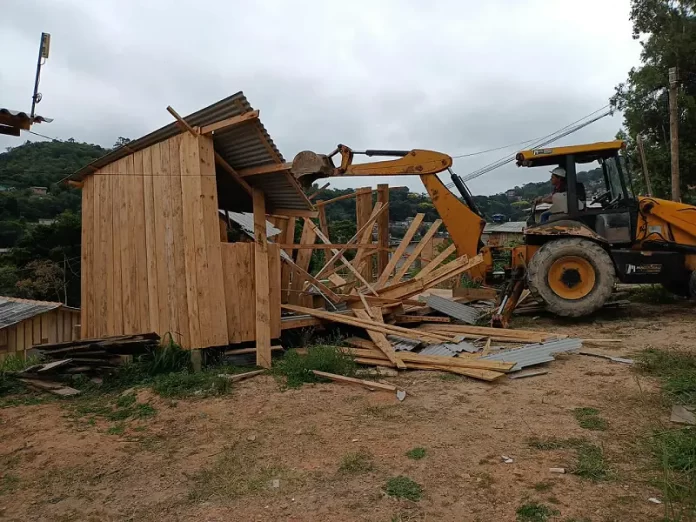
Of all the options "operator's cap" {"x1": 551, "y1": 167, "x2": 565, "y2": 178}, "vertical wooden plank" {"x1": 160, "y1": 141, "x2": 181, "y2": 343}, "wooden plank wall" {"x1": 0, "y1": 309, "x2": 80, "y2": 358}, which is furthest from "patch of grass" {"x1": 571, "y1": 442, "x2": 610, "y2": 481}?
"wooden plank wall" {"x1": 0, "y1": 309, "x2": 80, "y2": 358}

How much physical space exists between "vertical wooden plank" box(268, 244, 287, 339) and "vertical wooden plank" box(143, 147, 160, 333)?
1.56 meters

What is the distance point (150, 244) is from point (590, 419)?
5713 millimetres

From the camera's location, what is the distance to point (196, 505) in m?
3.15

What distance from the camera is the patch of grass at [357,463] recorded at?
138 inches

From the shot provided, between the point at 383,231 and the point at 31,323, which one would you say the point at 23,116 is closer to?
the point at 383,231

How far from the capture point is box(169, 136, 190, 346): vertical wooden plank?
6.37 metres

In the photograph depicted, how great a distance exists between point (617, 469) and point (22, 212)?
34.2 m

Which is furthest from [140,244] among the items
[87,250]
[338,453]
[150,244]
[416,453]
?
[416,453]

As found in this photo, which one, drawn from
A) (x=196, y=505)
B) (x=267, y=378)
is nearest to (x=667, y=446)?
(x=196, y=505)

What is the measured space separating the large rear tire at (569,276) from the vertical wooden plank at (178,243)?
545 cm

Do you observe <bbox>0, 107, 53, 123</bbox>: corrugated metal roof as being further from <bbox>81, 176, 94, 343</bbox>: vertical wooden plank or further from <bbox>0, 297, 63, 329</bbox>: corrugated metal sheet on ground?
<bbox>0, 297, 63, 329</bbox>: corrugated metal sheet on ground

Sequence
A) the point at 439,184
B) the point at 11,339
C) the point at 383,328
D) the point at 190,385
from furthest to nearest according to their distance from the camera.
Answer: the point at 11,339
the point at 439,184
the point at 383,328
the point at 190,385

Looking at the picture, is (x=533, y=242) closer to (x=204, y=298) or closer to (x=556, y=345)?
(x=556, y=345)

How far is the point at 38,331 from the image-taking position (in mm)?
14898
